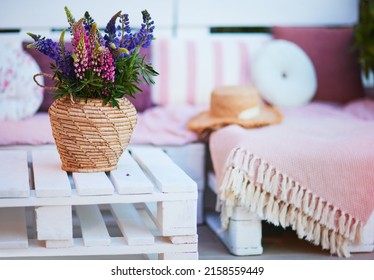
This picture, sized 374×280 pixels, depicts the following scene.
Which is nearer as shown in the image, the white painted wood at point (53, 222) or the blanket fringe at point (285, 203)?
the white painted wood at point (53, 222)

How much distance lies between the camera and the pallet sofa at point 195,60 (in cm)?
245

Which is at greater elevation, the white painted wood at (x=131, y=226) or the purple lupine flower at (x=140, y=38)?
the purple lupine flower at (x=140, y=38)

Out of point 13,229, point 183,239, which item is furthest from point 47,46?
point 183,239

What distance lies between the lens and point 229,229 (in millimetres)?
2139

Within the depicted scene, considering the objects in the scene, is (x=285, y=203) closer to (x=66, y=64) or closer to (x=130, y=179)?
(x=130, y=179)

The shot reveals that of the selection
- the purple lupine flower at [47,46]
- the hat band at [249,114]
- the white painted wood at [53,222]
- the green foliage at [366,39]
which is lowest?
the white painted wood at [53,222]

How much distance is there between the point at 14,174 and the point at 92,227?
23 cm

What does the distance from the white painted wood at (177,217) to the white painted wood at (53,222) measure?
8.1 inches

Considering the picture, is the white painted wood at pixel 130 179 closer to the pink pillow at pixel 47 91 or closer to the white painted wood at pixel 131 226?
the white painted wood at pixel 131 226

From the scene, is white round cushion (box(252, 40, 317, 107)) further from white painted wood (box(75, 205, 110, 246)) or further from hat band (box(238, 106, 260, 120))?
white painted wood (box(75, 205, 110, 246))

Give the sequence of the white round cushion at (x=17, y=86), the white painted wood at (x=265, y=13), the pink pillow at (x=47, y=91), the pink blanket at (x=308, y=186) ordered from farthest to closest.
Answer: the white painted wood at (x=265, y=13) < the pink pillow at (x=47, y=91) < the white round cushion at (x=17, y=86) < the pink blanket at (x=308, y=186)

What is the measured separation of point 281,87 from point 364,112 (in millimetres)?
340

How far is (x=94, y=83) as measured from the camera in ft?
5.49

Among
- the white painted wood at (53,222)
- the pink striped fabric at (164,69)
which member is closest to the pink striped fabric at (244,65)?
the pink striped fabric at (164,69)
